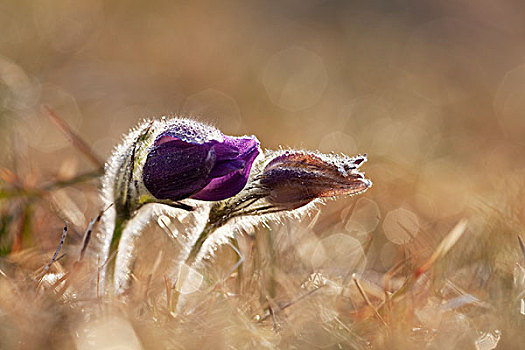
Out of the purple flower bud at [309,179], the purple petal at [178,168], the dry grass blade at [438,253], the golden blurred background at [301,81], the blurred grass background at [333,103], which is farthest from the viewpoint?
the golden blurred background at [301,81]

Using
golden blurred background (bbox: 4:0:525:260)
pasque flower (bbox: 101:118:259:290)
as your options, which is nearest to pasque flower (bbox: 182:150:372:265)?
pasque flower (bbox: 101:118:259:290)

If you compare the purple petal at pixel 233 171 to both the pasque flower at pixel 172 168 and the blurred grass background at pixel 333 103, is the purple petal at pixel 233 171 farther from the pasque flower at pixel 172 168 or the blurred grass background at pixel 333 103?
the blurred grass background at pixel 333 103

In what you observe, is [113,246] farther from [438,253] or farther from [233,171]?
[438,253]

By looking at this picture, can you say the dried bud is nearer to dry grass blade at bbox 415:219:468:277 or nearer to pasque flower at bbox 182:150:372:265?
pasque flower at bbox 182:150:372:265

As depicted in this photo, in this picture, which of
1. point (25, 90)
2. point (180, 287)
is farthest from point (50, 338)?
point (25, 90)

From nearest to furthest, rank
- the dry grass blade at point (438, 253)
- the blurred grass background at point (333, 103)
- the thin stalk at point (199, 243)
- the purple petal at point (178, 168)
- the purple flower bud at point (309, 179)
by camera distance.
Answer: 1. the purple petal at point (178, 168)
2. the purple flower bud at point (309, 179)
3. the thin stalk at point (199, 243)
4. the dry grass blade at point (438, 253)
5. the blurred grass background at point (333, 103)

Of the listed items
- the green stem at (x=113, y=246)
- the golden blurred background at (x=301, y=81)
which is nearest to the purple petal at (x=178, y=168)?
the green stem at (x=113, y=246)

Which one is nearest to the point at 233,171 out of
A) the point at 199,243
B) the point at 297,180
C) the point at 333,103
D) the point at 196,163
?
the point at 196,163
